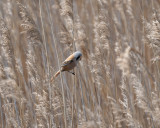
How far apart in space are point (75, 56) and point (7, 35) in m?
0.60

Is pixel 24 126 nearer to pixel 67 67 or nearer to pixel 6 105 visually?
pixel 6 105

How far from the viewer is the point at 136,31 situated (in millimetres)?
3457

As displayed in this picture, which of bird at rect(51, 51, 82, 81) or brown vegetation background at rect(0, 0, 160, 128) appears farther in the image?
bird at rect(51, 51, 82, 81)

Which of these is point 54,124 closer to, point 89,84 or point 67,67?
point 67,67

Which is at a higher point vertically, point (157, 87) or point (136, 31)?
point (136, 31)

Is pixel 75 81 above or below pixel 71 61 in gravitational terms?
below

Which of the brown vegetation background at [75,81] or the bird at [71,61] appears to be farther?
the bird at [71,61]

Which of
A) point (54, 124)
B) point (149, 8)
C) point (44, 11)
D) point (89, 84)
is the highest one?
point (44, 11)

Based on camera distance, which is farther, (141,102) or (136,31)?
(136,31)

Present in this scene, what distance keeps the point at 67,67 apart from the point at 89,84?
0.76 metres

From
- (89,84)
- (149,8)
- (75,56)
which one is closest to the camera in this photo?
(75,56)

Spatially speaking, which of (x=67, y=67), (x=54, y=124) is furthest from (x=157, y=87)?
(x=54, y=124)

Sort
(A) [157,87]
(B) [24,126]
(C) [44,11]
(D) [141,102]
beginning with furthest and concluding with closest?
(C) [44,11] < (B) [24,126] < (A) [157,87] < (D) [141,102]

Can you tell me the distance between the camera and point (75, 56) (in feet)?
6.77
